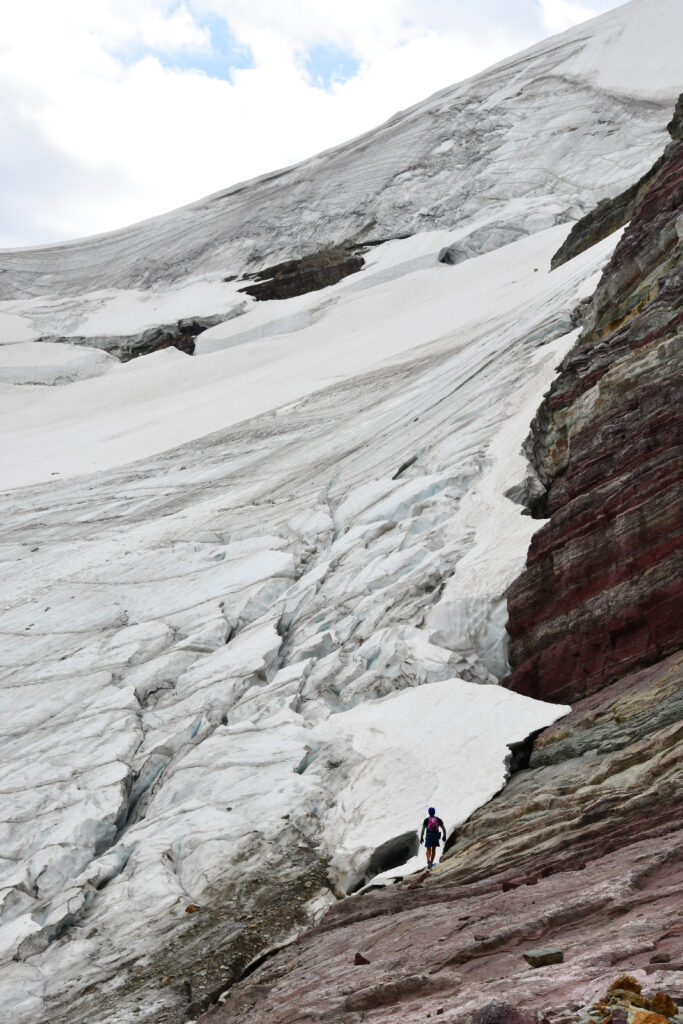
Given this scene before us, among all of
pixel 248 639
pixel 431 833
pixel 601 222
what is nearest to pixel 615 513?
pixel 431 833

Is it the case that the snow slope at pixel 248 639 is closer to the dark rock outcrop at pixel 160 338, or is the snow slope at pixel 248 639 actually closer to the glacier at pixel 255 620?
the glacier at pixel 255 620

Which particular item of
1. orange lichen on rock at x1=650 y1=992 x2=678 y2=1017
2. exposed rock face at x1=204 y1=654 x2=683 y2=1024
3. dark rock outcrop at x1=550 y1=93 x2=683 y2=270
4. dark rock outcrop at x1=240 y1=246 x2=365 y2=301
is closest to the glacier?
exposed rock face at x1=204 y1=654 x2=683 y2=1024

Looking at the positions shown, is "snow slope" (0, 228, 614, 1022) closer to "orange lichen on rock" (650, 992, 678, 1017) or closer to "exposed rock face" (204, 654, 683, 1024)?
"exposed rock face" (204, 654, 683, 1024)

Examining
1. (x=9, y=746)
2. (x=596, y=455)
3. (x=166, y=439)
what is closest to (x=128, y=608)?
(x=9, y=746)

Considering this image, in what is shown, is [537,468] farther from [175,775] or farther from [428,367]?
[428,367]

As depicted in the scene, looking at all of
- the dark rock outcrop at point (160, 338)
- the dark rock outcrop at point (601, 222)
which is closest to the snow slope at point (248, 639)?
the dark rock outcrop at point (601, 222)

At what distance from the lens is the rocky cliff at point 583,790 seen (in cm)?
618

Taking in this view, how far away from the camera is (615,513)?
14594 mm

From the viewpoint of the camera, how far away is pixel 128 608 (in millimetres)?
21438

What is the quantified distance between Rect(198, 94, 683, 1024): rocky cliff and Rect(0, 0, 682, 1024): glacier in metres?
1.03

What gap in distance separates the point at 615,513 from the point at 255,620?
331 inches

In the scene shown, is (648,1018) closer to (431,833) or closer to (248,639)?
(431,833)

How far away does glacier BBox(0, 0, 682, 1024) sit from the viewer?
12414 mm

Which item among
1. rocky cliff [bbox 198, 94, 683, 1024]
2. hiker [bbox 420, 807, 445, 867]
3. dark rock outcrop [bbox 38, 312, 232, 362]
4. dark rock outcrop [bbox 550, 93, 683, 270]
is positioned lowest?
hiker [bbox 420, 807, 445, 867]
